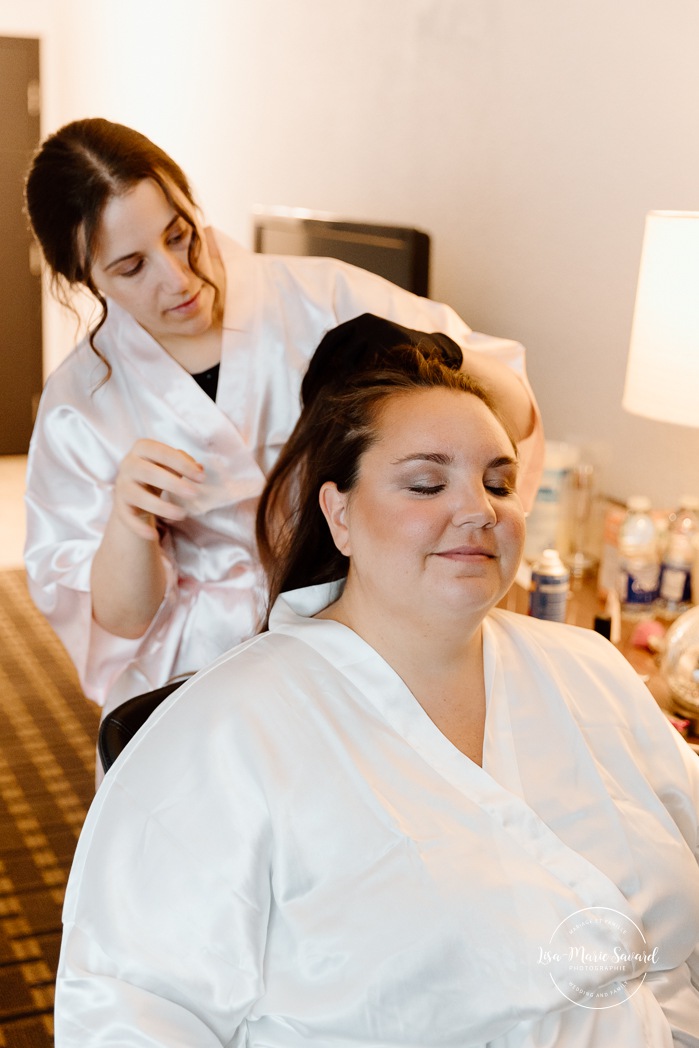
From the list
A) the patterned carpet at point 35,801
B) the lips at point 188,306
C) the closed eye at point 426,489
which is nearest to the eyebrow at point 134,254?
the lips at point 188,306

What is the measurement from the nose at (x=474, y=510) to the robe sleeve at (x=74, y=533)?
0.61 m

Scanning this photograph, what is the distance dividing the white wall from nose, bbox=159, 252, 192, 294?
0.97m

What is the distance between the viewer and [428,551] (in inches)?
47.8

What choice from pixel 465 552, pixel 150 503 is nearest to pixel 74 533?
pixel 150 503

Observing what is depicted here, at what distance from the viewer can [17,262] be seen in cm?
593

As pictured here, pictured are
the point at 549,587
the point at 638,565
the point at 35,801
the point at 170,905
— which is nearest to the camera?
the point at 170,905

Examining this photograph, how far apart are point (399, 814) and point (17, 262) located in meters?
5.38

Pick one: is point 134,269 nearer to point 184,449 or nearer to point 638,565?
point 184,449

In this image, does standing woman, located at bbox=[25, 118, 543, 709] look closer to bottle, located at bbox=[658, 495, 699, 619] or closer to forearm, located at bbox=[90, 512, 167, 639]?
forearm, located at bbox=[90, 512, 167, 639]

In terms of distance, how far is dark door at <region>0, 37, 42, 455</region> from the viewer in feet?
18.8

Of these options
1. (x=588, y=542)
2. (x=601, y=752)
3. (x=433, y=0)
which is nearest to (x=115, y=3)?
(x=433, y=0)

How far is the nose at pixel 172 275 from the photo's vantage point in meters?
1.57

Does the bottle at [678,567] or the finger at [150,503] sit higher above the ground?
the finger at [150,503]

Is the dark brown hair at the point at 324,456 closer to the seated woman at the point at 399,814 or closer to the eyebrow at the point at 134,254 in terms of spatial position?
the seated woman at the point at 399,814
